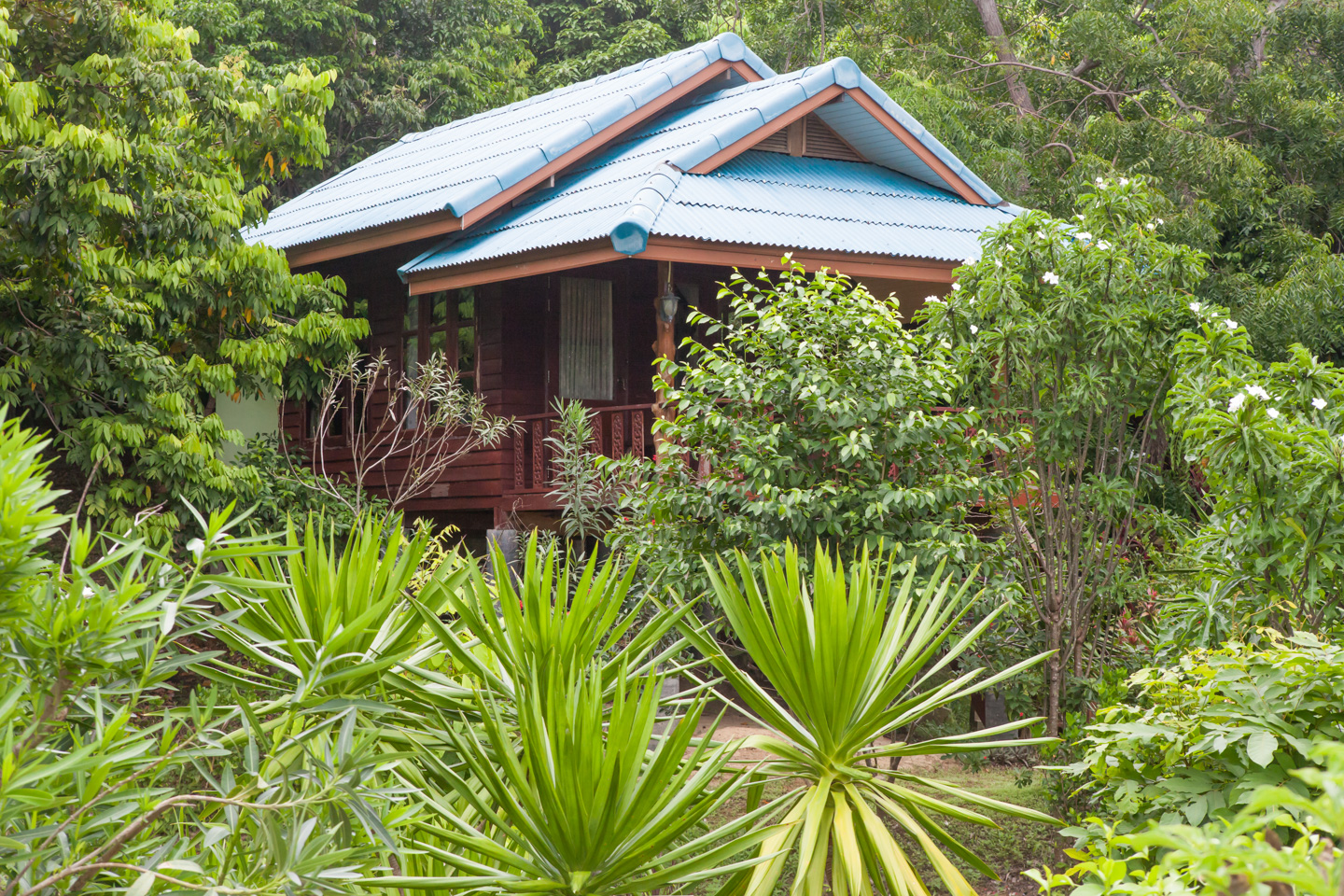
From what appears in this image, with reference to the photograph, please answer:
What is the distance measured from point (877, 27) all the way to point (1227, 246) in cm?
666

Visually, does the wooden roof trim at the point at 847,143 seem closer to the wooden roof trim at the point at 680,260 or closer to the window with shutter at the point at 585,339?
the wooden roof trim at the point at 680,260

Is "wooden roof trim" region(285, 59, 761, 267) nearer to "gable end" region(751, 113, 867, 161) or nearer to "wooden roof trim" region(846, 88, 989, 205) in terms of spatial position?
"gable end" region(751, 113, 867, 161)

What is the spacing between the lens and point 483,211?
1262 cm

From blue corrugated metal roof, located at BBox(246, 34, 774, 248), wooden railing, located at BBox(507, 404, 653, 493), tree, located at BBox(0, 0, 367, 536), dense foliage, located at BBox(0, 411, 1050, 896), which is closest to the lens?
dense foliage, located at BBox(0, 411, 1050, 896)

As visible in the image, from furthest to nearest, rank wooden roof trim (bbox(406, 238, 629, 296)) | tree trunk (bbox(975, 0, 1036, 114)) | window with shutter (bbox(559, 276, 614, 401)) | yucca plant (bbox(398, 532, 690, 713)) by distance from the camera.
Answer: tree trunk (bbox(975, 0, 1036, 114)), window with shutter (bbox(559, 276, 614, 401)), wooden roof trim (bbox(406, 238, 629, 296)), yucca plant (bbox(398, 532, 690, 713))

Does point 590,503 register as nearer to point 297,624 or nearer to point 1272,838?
point 297,624

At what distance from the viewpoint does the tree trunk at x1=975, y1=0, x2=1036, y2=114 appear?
782 inches

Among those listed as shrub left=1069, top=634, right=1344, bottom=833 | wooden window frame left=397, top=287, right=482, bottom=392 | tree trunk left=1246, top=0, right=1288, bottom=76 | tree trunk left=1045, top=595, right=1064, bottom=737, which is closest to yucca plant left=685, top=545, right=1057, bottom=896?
shrub left=1069, top=634, right=1344, bottom=833

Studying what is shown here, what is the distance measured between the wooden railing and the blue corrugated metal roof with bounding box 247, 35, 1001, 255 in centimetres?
179

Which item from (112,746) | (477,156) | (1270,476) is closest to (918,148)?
(477,156)

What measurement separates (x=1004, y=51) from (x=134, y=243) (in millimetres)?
14367

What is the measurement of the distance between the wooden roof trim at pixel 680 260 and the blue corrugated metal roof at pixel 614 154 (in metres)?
0.22

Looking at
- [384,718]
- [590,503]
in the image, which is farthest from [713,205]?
[384,718]

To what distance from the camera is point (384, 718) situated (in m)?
3.79
